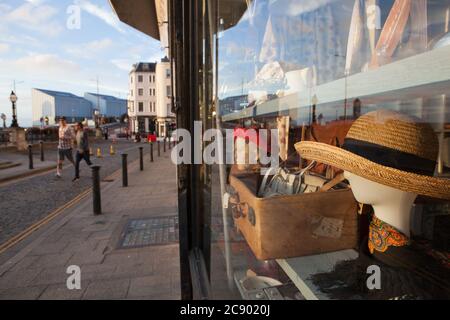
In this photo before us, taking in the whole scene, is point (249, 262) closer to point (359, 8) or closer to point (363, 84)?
point (363, 84)

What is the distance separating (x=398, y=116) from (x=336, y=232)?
0.57 m

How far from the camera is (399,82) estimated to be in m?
0.77

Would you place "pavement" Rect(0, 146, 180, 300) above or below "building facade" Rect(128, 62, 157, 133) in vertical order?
below

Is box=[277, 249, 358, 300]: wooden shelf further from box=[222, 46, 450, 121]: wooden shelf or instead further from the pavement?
the pavement

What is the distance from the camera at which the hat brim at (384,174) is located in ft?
2.81

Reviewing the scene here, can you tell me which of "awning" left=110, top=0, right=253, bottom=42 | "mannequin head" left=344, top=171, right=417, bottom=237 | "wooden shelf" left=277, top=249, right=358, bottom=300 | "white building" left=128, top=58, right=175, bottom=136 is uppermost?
"white building" left=128, top=58, right=175, bottom=136

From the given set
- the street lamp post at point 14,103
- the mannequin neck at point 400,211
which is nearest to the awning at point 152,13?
the mannequin neck at point 400,211

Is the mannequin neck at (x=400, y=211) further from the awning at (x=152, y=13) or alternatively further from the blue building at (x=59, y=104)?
the blue building at (x=59, y=104)

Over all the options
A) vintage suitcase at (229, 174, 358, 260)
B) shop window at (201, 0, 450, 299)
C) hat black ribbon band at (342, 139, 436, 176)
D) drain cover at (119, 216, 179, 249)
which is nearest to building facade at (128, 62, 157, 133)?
drain cover at (119, 216, 179, 249)

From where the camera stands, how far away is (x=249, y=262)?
150 cm

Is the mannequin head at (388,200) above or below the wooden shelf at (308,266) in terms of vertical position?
above

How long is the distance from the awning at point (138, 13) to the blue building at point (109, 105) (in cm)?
5192

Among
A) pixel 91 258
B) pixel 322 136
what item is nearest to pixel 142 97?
pixel 91 258

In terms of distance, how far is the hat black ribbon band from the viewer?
90 cm
